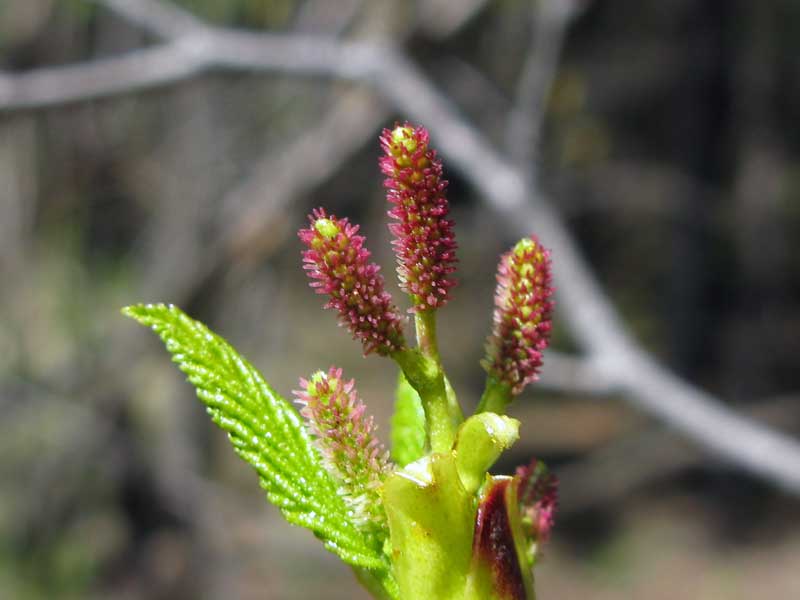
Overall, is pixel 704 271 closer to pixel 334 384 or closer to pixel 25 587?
pixel 25 587

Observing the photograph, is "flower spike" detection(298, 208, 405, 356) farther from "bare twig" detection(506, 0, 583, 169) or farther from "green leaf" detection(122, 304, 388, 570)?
"bare twig" detection(506, 0, 583, 169)

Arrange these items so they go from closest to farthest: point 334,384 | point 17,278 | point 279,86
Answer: point 334,384 < point 17,278 < point 279,86

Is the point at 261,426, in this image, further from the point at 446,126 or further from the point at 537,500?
the point at 446,126

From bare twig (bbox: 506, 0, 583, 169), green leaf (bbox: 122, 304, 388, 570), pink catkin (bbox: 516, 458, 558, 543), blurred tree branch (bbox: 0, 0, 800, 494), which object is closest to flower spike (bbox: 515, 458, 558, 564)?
pink catkin (bbox: 516, 458, 558, 543)

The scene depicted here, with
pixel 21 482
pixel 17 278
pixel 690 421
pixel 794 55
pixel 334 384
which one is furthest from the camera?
pixel 794 55

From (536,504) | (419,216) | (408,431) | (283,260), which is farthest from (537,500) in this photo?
(283,260)

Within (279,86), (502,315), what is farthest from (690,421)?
(279,86)

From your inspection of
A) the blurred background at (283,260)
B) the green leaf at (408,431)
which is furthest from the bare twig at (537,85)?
the green leaf at (408,431)

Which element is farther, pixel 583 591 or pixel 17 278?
pixel 583 591
